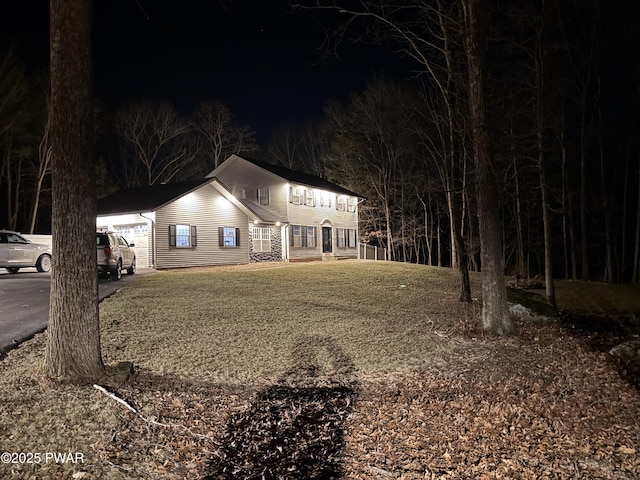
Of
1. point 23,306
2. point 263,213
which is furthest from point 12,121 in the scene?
point 23,306

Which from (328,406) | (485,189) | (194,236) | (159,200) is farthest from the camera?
(194,236)

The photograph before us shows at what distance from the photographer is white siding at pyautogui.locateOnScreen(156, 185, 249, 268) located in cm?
2120

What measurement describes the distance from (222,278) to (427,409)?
13172mm

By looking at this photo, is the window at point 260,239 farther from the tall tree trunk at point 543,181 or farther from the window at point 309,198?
the tall tree trunk at point 543,181

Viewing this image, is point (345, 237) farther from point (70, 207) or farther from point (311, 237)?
point (70, 207)

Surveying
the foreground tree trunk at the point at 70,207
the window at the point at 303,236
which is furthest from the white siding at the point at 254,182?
the foreground tree trunk at the point at 70,207

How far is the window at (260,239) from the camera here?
26203 millimetres

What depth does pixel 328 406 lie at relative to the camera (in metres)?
4.65

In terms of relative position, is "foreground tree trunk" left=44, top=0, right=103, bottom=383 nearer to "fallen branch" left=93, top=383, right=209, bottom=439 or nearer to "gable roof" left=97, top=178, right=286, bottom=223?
"fallen branch" left=93, top=383, right=209, bottom=439

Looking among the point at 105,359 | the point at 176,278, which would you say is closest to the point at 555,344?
the point at 105,359

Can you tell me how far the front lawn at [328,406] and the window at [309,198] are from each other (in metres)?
20.4

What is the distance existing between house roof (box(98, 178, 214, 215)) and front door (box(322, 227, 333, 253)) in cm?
960

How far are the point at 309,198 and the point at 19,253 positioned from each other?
16.5m

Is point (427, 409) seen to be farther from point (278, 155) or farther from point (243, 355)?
point (278, 155)
